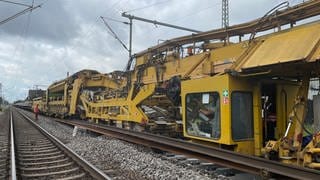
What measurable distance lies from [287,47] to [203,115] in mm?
2813

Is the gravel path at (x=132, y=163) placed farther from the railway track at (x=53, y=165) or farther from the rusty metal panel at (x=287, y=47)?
the rusty metal panel at (x=287, y=47)

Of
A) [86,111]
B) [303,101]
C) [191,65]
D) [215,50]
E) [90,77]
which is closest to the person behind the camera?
[303,101]

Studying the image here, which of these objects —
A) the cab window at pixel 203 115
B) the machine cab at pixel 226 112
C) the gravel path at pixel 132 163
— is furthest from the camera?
the cab window at pixel 203 115

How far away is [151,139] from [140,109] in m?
4.22

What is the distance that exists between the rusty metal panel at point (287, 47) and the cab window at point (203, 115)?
48.6 inches

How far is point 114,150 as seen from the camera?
1279 cm

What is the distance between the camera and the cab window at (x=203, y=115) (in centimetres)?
966

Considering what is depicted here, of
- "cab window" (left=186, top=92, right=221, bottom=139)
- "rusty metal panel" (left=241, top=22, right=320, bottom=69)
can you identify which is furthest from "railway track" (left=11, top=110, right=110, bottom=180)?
"rusty metal panel" (left=241, top=22, right=320, bottom=69)

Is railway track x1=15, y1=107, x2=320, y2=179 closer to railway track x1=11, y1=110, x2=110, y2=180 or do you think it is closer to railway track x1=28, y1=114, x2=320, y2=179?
railway track x1=28, y1=114, x2=320, y2=179

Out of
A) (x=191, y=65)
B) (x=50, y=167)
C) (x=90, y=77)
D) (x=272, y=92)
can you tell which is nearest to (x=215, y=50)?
(x=191, y=65)

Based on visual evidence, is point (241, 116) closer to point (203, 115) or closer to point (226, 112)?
point (226, 112)

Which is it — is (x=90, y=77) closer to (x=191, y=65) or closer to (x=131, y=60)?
(x=131, y=60)

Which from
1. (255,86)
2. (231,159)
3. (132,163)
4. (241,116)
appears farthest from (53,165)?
(255,86)

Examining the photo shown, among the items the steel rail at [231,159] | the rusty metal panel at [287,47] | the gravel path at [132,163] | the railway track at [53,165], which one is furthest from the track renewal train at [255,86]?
the railway track at [53,165]
